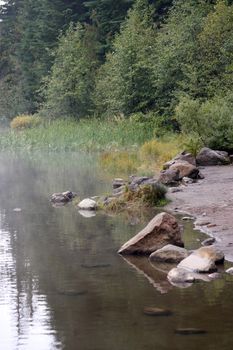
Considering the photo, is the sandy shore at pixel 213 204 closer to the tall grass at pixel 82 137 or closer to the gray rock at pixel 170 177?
the gray rock at pixel 170 177

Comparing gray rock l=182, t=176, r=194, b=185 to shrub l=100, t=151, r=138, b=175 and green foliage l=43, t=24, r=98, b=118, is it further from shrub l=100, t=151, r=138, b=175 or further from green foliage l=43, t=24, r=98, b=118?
green foliage l=43, t=24, r=98, b=118

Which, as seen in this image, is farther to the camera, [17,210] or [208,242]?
[17,210]

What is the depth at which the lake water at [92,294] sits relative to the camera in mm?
6758

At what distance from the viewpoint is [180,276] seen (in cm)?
884

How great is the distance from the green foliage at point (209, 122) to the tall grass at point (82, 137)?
559cm

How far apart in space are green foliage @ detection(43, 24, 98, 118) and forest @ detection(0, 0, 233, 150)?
0.07 m

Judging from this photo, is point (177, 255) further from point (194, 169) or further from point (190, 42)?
point (190, 42)

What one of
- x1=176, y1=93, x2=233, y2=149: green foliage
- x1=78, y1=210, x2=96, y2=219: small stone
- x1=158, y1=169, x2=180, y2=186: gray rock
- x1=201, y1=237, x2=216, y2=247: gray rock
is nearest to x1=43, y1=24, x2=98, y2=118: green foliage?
x1=176, y1=93, x2=233, y2=149: green foliage

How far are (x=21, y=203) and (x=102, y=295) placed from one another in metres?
9.07

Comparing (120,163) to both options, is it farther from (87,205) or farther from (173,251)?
(173,251)

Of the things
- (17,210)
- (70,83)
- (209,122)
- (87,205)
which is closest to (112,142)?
(209,122)

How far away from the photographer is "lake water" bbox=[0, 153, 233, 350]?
266 inches

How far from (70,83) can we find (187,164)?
30.2m

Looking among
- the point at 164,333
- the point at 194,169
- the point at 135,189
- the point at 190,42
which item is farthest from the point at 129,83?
the point at 164,333
